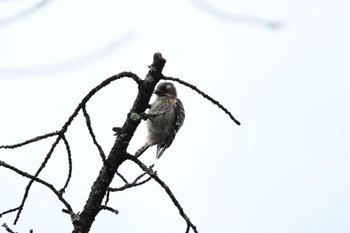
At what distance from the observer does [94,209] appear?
3.70 metres

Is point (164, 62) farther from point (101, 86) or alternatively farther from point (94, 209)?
point (94, 209)

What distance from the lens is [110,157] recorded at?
379cm

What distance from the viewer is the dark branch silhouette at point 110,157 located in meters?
3.49


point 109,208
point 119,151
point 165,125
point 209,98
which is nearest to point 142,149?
point 165,125

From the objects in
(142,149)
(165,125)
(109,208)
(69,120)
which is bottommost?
(109,208)

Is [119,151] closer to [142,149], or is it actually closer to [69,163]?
[69,163]

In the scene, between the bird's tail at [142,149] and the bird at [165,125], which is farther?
the bird at [165,125]

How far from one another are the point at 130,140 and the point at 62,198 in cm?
57

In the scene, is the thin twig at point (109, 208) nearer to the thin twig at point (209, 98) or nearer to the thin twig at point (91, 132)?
the thin twig at point (91, 132)

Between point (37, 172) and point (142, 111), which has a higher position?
Result: point (142, 111)

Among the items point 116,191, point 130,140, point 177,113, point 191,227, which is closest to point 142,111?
point 130,140

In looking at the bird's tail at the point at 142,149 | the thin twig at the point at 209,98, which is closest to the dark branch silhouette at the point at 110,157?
the thin twig at the point at 209,98

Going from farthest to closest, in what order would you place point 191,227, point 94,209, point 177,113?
point 177,113 < point 94,209 < point 191,227

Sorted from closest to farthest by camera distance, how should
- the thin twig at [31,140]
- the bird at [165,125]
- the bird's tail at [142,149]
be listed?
the thin twig at [31,140] → the bird's tail at [142,149] → the bird at [165,125]
